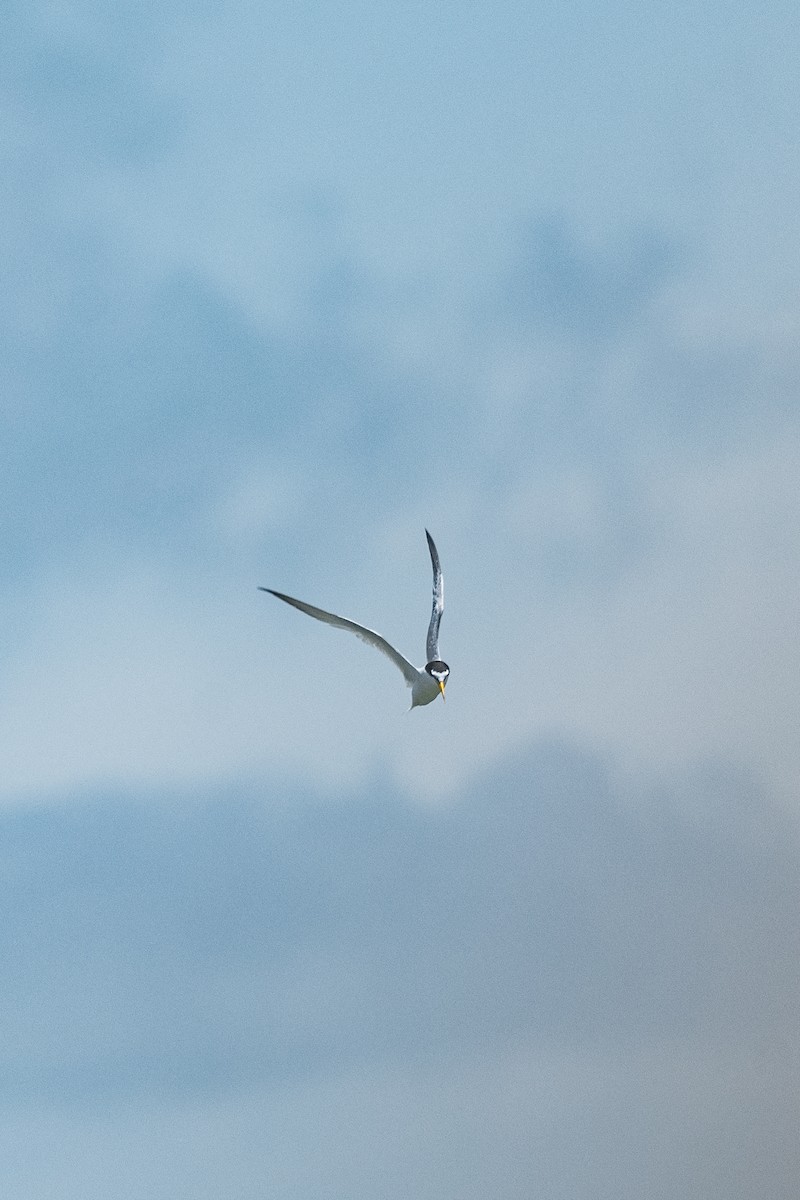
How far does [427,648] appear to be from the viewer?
4193 inches

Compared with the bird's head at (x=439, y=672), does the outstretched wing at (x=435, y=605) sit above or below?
above

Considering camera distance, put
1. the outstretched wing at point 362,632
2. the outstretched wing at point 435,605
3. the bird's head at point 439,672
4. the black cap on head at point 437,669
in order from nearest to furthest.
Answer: the outstretched wing at point 362,632, the bird's head at point 439,672, the black cap on head at point 437,669, the outstretched wing at point 435,605

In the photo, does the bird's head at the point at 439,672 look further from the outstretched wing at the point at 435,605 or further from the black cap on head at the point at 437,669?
the outstretched wing at the point at 435,605

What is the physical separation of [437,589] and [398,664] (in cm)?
1008

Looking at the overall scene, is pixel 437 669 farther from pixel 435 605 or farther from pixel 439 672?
pixel 435 605

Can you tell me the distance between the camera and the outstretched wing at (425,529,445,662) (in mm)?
106250

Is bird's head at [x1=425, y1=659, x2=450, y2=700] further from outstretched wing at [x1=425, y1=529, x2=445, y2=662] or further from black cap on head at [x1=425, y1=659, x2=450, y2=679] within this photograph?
outstretched wing at [x1=425, y1=529, x2=445, y2=662]

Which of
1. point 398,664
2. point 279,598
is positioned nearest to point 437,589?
point 398,664

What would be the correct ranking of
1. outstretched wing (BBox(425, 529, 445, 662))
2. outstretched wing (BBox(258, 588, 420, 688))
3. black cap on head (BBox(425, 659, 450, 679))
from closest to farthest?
1. outstretched wing (BBox(258, 588, 420, 688))
2. black cap on head (BBox(425, 659, 450, 679))
3. outstretched wing (BBox(425, 529, 445, 662))

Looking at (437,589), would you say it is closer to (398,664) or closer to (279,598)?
(398,664)

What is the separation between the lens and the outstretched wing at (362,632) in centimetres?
9050

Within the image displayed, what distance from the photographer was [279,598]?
291ft

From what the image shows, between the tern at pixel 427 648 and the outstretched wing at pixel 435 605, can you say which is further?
the outstretched wing at pixel 435 605

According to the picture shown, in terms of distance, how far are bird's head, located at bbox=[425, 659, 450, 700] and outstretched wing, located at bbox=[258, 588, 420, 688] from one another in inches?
36.6
